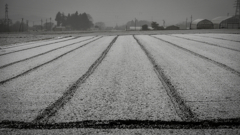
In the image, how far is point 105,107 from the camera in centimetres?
136

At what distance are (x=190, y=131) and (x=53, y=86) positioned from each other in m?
1.51

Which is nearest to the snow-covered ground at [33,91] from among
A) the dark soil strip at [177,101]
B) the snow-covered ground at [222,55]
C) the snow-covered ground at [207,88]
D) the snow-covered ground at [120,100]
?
the snow-covered ground at [120,100]

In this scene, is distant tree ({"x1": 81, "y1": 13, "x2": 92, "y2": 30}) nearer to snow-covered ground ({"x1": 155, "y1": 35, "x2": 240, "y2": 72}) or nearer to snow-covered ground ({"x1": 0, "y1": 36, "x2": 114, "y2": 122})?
snow-covered ground ({"x1": 155, "y1": 35, "x2": 240, "y2": 72})

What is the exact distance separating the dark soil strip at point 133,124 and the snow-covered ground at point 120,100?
0.15 feet

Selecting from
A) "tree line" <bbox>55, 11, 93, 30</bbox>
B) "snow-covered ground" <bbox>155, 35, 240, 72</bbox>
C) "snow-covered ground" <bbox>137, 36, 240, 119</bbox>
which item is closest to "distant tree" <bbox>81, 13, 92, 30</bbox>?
"tree line" <bbox>55, 11, 93, 30</bbox>

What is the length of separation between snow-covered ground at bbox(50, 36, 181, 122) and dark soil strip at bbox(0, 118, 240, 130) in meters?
0.05

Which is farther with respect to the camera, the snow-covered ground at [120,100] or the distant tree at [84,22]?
the distant tree at [84,22]

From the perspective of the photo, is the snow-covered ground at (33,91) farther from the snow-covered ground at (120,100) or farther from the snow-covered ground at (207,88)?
the snow-covered ground at (207,88)

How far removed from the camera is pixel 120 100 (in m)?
1.49

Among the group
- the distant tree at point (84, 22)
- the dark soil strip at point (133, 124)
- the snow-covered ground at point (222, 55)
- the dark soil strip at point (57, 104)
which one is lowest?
the dark soil strip at point (133, 124)

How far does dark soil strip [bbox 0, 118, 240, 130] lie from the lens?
3.59 feet

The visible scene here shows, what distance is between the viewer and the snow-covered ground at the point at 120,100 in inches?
48.6


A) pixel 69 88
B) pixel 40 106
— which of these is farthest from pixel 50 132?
pixel 69 88

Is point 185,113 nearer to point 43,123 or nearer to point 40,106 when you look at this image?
point 43,123
